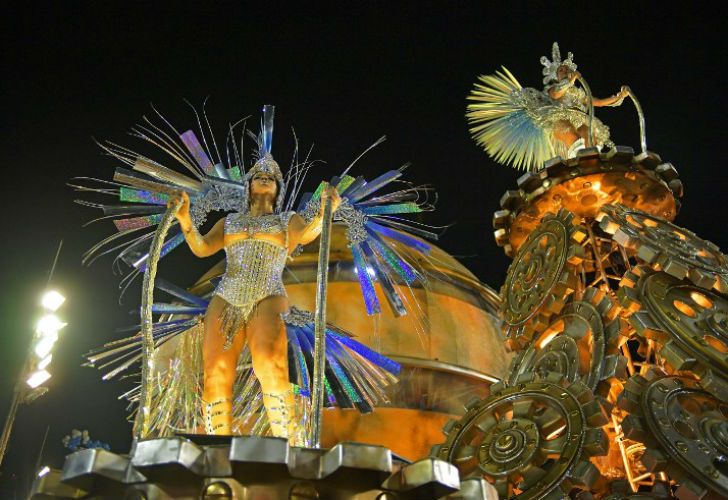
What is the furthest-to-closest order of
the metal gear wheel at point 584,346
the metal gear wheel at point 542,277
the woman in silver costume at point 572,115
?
the woman in silver costume at point 572,115 → the metal gear wheel at point 542,277 → the metal gear wheel at point 584,346

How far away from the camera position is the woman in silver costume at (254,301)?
4.17m

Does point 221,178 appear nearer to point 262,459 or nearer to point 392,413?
point 262,459

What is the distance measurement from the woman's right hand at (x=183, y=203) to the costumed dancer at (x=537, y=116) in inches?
150

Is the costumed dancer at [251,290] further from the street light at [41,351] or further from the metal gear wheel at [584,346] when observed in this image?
the street light at [41,351]

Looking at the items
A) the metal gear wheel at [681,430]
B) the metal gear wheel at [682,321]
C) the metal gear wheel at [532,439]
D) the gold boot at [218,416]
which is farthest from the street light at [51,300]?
the metal gear wheel at [681,430]

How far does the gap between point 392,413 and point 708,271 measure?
4.67 meters

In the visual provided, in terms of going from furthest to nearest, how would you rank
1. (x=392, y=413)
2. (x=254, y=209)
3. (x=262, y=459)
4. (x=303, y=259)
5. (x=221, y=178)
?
(x=303, y=259), (x=392, y=413), (x=221, y=178), (x=254, y=209), (x=262, y=459)

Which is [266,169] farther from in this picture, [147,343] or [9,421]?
[9,421]

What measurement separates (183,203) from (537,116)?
3947 mm

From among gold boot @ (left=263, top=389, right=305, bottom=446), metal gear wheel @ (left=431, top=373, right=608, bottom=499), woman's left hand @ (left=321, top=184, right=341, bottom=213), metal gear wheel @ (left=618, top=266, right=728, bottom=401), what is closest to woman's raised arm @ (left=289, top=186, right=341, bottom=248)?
woman's left hand @ (left=321, top=184, right=341, bottom=213)

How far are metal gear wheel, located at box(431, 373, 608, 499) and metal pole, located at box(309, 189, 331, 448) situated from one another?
1.52 metres

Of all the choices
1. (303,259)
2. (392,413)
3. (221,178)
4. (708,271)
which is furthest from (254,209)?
(303,259)

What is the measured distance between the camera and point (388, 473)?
2.42m

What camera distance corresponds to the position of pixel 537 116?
7066mm
